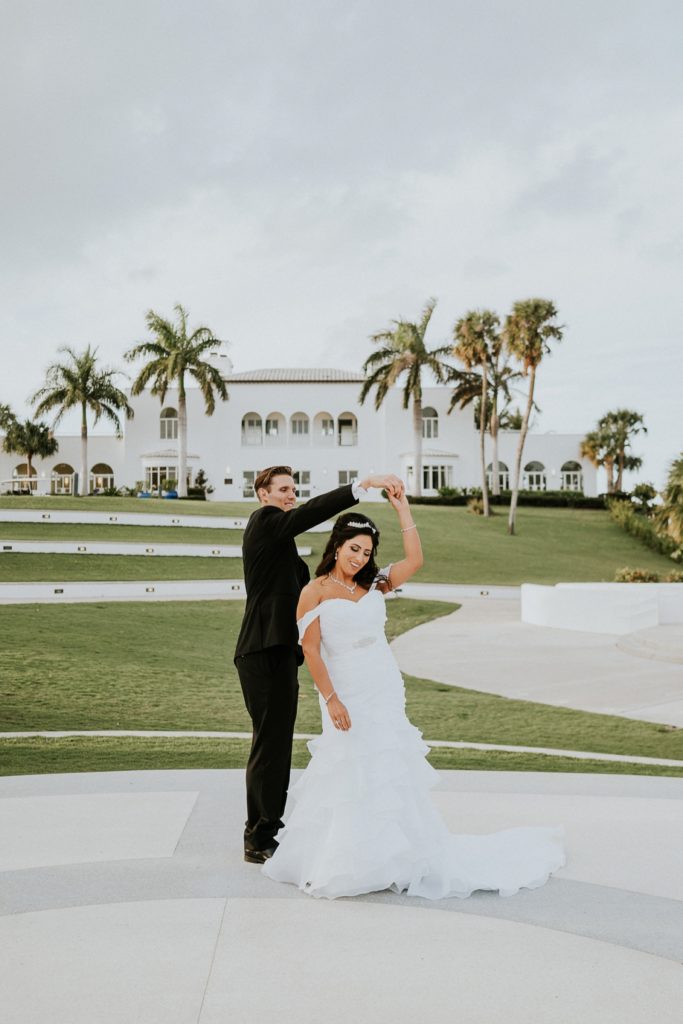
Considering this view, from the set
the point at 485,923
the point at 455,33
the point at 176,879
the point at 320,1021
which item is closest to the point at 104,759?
the point at 176,879

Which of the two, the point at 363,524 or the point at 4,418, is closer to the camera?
the point at 363,524

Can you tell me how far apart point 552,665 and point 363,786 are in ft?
36.4

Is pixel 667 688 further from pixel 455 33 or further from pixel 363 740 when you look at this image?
pixel 455 33

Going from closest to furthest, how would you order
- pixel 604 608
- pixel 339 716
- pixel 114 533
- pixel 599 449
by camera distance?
pixel 339 716 → pixel 604 608 → pixel 114 533 → pixel 599 449

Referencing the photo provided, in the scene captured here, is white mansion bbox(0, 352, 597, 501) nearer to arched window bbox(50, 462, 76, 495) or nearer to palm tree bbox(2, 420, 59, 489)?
arched window bbox(50, 462, 76, 495)

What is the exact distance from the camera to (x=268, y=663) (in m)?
4.66

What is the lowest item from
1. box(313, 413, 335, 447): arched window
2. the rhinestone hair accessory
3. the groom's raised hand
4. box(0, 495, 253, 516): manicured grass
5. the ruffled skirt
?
the ruffled skirt

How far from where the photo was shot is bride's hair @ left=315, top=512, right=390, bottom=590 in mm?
4480

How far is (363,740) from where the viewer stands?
14.3 ft

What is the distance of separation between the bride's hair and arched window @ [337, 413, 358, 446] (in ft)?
192

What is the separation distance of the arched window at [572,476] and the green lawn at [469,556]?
1240cm

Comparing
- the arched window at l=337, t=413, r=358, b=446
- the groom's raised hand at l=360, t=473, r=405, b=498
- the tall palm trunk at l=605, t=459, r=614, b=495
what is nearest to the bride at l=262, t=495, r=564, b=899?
the groom's raised hand at l=360, t=473, r=405, b=498

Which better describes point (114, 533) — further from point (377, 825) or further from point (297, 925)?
point (297, 925)

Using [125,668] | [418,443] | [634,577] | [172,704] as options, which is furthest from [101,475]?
[172,704]
